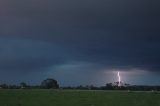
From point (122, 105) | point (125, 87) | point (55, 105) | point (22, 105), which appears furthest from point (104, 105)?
point (125, 87)

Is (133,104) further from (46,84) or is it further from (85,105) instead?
(46,84)

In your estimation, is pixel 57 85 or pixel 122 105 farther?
pixel 57 85

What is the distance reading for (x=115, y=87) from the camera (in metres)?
112

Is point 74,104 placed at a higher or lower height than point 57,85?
lower

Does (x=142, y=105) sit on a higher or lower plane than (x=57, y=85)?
lower

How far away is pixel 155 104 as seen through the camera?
48531mm

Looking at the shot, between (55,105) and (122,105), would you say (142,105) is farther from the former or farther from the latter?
(55,105)

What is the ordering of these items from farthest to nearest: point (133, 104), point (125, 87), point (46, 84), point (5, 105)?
point (46, 84), point (125, 87), point (133, 104), point (5, 105)

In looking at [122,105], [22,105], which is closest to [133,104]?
[122,105]

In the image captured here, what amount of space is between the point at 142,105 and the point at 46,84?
84.9 metres

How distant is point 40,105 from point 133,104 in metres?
11.0

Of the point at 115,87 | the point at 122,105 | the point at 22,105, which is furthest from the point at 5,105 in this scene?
the point at 115,87

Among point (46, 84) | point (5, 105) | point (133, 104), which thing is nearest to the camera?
point (5, 105)

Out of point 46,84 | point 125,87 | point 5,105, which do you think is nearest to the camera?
point 5,105
